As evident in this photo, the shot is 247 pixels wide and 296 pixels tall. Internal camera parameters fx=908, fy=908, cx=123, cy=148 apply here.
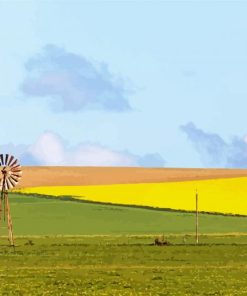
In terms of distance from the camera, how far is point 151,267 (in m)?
49.5

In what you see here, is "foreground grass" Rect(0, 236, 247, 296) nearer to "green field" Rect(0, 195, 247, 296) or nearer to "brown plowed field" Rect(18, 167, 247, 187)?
"green field" Rect(0, 195, 247, 296)

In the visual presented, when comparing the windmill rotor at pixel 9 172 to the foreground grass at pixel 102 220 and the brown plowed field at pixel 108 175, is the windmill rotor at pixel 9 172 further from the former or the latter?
the brown plowed field at pixel 108 175

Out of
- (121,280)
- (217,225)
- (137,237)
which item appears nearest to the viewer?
(121,280)

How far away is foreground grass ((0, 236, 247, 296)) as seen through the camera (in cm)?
3875

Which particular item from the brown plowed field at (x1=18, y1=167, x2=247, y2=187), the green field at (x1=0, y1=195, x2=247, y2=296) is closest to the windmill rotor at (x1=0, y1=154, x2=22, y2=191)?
the green field at (x1=0, y1=195, x2=247, y2=296)

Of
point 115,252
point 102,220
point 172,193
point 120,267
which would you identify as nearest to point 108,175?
point 172,193

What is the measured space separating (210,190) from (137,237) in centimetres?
3471

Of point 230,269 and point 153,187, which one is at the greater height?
point 153,187

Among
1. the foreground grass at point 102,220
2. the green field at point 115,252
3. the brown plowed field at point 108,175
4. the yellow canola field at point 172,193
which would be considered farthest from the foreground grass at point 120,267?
the brown plowed field at point 108,175

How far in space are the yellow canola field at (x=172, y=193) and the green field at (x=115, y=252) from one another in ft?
14.0

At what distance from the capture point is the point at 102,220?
86.2 m

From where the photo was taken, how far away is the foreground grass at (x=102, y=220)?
79.6 m

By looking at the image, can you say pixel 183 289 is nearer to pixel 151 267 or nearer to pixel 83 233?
pixel 151 267

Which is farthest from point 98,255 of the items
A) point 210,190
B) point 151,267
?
point 210,190
